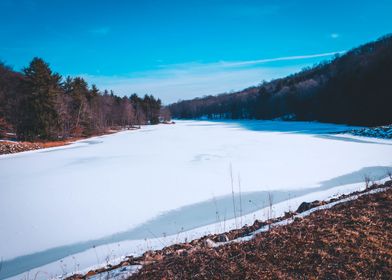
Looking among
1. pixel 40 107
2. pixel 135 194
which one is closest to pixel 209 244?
pixel 135 194

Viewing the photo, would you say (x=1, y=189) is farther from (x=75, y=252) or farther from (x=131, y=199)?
(x=75, y=252)

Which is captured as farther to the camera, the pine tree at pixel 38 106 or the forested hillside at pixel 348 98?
the forested hillside at pixel 348 98

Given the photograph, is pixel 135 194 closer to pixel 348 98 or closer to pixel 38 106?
pixel 38 106

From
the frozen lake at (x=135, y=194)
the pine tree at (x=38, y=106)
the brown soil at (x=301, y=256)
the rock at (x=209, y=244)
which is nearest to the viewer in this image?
the brown soil at (x=301, y=256)

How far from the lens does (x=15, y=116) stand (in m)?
40.0

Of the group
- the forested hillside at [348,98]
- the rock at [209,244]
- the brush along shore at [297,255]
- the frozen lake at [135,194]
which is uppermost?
the forested hillside at [348,98]

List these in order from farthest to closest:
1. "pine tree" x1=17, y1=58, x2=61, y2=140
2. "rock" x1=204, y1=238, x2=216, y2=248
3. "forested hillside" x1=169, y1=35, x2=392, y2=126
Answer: "forested hillside" x1=169, y1=35, x2=392, y2=126, "pine tree" x1=17, y1=58, x2=61, y2=140, "rock" x1=204, y1=238, x2=216, y2=248

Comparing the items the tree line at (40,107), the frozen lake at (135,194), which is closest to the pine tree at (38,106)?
the tree line at (40,107)

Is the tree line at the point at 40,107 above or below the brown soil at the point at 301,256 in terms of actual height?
above

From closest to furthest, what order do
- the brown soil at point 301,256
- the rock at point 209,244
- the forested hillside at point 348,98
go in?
the brown soil at point 301,256, the rock at point 209,244, the forested hillside at point 348,98

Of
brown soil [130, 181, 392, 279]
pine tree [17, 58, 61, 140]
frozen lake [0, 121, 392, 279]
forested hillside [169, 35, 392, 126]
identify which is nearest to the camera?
brown soil [130, 181, 392, 279]

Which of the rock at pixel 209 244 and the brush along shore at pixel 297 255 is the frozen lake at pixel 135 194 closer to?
the rock at pixel 209 244

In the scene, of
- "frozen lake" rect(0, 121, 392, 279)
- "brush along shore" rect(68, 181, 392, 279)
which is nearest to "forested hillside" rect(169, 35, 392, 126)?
"frozen lake" rect(0, 121, 392, 279)

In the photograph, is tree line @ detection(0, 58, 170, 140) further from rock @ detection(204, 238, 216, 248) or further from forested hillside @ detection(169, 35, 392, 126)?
forested hillside @ detection(169, 35, 392, 126)
